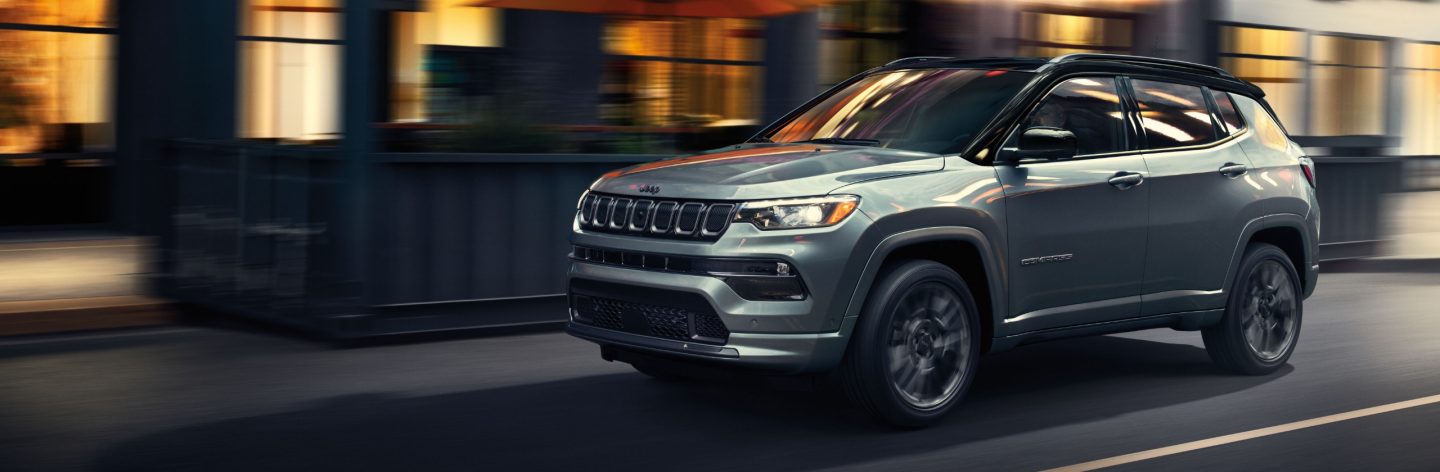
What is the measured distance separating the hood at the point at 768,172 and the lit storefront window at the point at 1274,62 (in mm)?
13993

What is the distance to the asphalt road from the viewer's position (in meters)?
5.98

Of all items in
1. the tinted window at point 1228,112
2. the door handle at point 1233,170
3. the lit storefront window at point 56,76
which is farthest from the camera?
the lit storefront window at point 56,76

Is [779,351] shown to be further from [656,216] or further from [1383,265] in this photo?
[1383,265]

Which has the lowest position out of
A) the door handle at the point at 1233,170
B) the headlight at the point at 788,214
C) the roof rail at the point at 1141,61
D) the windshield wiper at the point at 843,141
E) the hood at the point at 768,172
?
the headlight at the point at 788,214

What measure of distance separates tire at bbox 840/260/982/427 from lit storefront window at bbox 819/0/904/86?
781 centimetres

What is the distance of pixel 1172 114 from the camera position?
770 centimetres

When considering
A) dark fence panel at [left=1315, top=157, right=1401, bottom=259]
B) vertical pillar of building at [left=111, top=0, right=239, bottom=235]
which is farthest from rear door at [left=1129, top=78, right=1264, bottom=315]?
vertical pillar of building at [left=111, top=0, right=239, bottom=235]

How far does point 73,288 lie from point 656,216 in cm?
554

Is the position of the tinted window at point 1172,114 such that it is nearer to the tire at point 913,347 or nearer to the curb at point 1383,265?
the tire at point 913,347

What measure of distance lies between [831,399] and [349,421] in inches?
85.8

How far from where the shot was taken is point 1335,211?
1423 centimetres

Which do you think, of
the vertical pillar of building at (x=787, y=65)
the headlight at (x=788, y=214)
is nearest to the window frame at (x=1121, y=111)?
the headlight at (x=788, y=214)

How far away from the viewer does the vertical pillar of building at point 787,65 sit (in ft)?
44.3

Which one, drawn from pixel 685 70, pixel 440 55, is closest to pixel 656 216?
pixel 440 55
